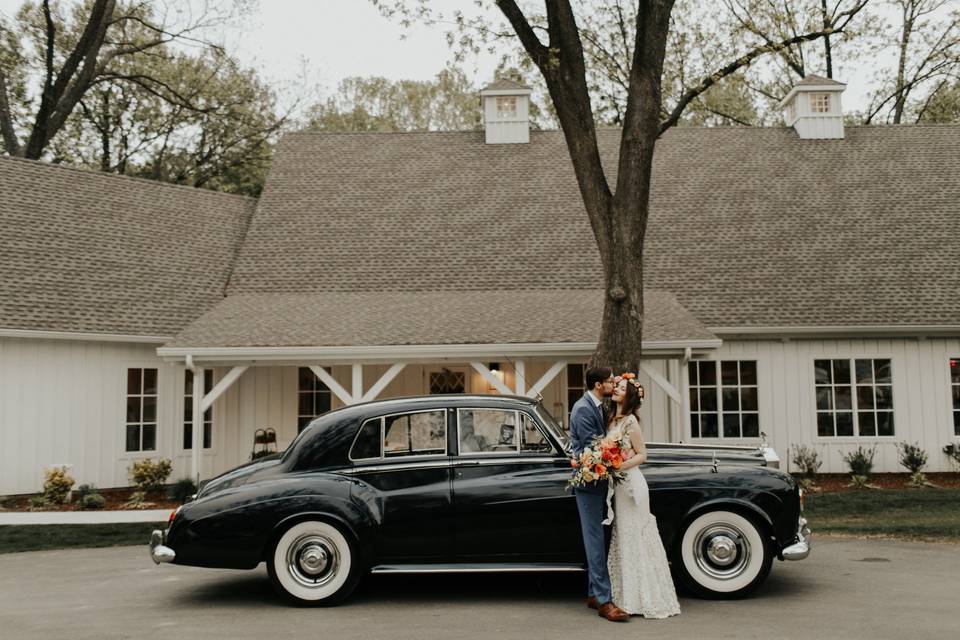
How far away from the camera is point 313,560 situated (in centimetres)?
695

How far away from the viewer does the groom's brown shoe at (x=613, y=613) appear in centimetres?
628

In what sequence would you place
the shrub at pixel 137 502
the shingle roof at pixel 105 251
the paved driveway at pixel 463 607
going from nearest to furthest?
the paved driveway at pixel 463 607
the shrub at pixel 137 502
the shingle roof at pixel 105 251

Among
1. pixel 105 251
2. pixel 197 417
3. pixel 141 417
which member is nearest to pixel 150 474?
pixel 141 417

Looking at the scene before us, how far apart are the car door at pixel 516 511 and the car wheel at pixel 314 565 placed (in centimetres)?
93

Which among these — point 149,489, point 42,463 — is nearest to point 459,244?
point 149,489

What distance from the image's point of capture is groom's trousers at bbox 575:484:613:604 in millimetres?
6461

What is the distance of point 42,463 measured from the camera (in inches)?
545

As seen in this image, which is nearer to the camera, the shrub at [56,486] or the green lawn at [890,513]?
the green lawn at [890,513]

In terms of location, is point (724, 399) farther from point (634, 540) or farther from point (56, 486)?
point (56, 486)

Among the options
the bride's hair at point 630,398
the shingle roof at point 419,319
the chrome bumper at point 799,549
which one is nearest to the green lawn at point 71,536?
the shingle roof at point 419,319

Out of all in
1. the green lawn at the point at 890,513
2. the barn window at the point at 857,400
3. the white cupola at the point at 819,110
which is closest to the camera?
the green lawn at the point at 890,513

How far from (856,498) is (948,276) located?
5.78 meters

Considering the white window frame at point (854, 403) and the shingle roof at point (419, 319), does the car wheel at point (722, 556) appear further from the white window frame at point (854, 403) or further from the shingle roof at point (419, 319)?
the white window frame at point (854, 403)

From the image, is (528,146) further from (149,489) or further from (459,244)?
(149,489)
